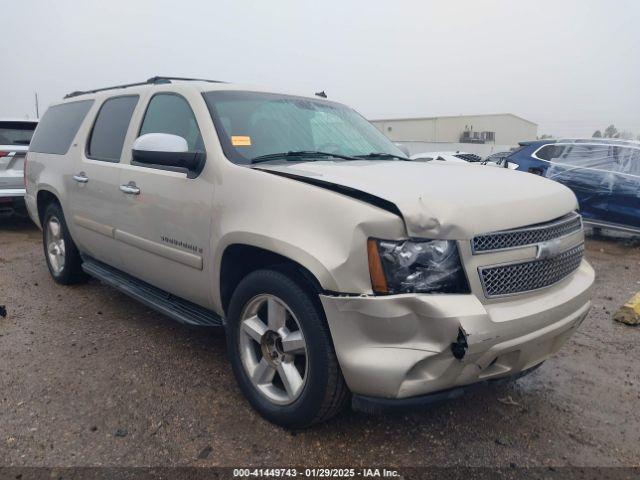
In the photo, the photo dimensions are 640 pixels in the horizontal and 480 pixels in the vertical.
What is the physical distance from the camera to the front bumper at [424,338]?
207 cm

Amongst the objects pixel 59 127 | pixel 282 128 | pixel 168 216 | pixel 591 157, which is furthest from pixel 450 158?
pixel 168 216

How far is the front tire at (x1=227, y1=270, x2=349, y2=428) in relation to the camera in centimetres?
233

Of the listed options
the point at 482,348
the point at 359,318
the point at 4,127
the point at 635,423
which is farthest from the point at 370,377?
the point at 4,127

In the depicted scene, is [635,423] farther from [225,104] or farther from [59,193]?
[59,193]

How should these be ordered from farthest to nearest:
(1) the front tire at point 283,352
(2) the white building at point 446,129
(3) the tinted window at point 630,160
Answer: (2) the white building at point 446,129 < (3) the tinted window at point 630,160 < (1) the front tire at point 283,352

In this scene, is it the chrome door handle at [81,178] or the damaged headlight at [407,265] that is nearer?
the damaged headlight at [407,265]

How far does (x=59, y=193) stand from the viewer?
4629 mm

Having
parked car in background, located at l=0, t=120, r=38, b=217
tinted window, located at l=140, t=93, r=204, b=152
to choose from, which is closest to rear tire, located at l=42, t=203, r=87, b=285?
tinted window, located at l=140, t=93, r=204, b=152

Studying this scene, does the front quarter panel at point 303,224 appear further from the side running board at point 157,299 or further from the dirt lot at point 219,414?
the dirt lot at point 219,414

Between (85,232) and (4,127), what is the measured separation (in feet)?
15.5

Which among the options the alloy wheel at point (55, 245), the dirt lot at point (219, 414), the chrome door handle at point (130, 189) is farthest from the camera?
the alloy wheel at point (55, 245)

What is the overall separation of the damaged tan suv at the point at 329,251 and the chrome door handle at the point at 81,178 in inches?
16.2

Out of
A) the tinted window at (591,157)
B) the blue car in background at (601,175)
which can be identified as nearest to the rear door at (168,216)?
the blue car in background at (601,175)

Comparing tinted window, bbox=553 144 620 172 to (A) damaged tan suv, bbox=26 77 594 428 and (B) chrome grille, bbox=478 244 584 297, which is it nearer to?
(A) damaged tan suv, bbox=26 77 594 428
